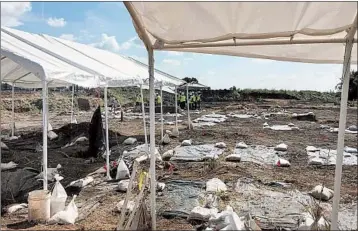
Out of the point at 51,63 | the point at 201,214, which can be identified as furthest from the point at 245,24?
the point at 51,63

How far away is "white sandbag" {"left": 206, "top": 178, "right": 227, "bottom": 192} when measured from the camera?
218 inches

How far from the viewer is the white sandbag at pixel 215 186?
5.54m

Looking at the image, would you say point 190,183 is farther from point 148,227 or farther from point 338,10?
point 338,10

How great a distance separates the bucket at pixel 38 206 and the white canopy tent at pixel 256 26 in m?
2.26

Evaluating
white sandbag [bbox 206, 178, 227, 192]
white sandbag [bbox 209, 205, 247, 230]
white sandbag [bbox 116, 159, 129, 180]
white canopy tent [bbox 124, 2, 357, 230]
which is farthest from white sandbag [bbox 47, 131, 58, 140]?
white sandbag [bbox 209, 205, 247, 230]

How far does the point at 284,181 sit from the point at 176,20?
14.8 feet

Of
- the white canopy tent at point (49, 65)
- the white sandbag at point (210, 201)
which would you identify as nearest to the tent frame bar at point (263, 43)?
the white canopy tent at point (49, 65)

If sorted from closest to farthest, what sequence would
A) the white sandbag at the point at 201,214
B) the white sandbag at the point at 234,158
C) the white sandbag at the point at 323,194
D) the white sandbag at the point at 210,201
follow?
the white sandbag at the point at 201,214
the white sandbag at the point at 210,201
the white sandbag at the point at 323,194
the white sandbag at the point at 234,158

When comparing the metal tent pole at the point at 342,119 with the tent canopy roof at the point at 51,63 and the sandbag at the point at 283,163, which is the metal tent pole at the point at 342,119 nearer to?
the tent canopy roof at the point at 51,63

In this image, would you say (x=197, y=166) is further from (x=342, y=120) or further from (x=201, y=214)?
(x=342, y=120)

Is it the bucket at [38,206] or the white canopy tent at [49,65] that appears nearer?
the bucket at [38,206]

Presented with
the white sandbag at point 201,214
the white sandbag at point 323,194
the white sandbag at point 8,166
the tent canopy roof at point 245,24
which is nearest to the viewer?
the tent canopy roof at point 245,24

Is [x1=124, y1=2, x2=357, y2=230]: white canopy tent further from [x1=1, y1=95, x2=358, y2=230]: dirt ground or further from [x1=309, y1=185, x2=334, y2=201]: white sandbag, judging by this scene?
[x1=309, y1=185, x2=334, y2=201]: white sandbag

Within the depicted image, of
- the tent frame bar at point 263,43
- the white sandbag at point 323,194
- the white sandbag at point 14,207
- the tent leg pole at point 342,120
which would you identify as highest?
the tent frame bar at point 263,43
